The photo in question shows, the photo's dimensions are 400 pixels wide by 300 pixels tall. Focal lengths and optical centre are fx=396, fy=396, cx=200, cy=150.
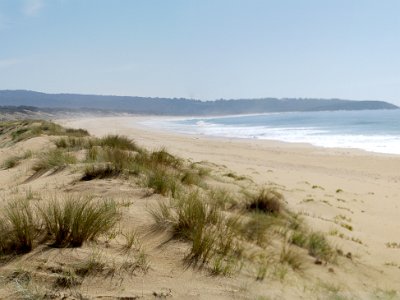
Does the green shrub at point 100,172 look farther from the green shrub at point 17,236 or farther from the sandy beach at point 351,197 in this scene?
the sandy beach at point 351,197

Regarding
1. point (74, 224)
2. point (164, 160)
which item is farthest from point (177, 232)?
point (164, 160)

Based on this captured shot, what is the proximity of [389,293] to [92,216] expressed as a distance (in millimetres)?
2933

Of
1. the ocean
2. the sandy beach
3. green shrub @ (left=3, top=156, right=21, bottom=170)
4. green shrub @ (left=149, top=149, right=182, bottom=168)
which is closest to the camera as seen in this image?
the sandy beach

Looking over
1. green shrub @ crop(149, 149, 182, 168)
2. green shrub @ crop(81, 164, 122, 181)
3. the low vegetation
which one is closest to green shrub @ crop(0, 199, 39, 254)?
the low vegetation

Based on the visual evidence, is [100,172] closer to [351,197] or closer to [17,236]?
[17,236]

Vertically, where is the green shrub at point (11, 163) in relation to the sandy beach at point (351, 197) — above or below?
above

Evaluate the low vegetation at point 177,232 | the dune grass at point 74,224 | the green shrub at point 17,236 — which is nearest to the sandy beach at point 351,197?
the low vegetation at point 177,232

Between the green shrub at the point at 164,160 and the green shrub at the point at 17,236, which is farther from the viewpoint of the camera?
the green shrub at the point at 164,160

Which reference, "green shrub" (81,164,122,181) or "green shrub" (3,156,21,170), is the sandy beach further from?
"green shrub" (3,156,21,170)

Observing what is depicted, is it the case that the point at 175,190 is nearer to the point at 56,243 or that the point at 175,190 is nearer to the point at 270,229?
the point at 270,229

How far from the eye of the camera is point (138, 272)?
322cm

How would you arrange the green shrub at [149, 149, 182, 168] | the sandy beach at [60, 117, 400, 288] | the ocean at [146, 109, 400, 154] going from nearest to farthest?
the sandy beach at [60, 117, 400, 288] < the green shrub at [149, 149, 182, 168] < the ocean at [146, 109, 400, 154]

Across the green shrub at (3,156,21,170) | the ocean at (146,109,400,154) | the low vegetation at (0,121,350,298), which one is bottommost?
the ocean at (146,109,400,154)

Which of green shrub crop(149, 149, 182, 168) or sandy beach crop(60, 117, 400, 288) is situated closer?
sandy beach crop(60, 117, 400, 288)
